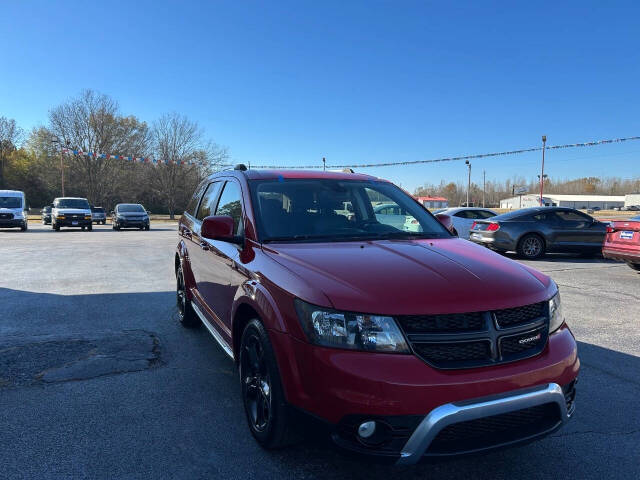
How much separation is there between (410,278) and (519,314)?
1.91 ft

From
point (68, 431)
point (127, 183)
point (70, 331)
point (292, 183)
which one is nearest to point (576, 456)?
point (292, 183)

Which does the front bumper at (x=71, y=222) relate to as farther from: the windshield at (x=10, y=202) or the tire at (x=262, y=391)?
the tire at (x=262, y=391)

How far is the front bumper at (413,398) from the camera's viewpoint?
209 cm

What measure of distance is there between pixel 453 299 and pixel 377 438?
0.75 m

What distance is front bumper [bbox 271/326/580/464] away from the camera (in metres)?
2.09

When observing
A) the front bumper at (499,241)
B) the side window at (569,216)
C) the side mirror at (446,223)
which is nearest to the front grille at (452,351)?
the side mirror at (446,223)

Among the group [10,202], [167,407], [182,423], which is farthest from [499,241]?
[10,202]

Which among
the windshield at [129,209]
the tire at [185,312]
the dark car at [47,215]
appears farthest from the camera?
the dark car at [47,215]

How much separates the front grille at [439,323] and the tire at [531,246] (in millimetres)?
10888

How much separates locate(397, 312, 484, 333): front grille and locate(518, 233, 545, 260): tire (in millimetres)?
10888

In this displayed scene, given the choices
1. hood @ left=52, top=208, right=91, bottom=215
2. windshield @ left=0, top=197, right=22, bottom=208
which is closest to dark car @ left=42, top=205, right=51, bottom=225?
windshield @ left=0, top=197, right=22, bottom=208

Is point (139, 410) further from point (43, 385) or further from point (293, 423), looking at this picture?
point (293, 423)

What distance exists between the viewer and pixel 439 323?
87.6 inches

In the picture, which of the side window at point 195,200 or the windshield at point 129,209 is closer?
the side window at point 195,200
